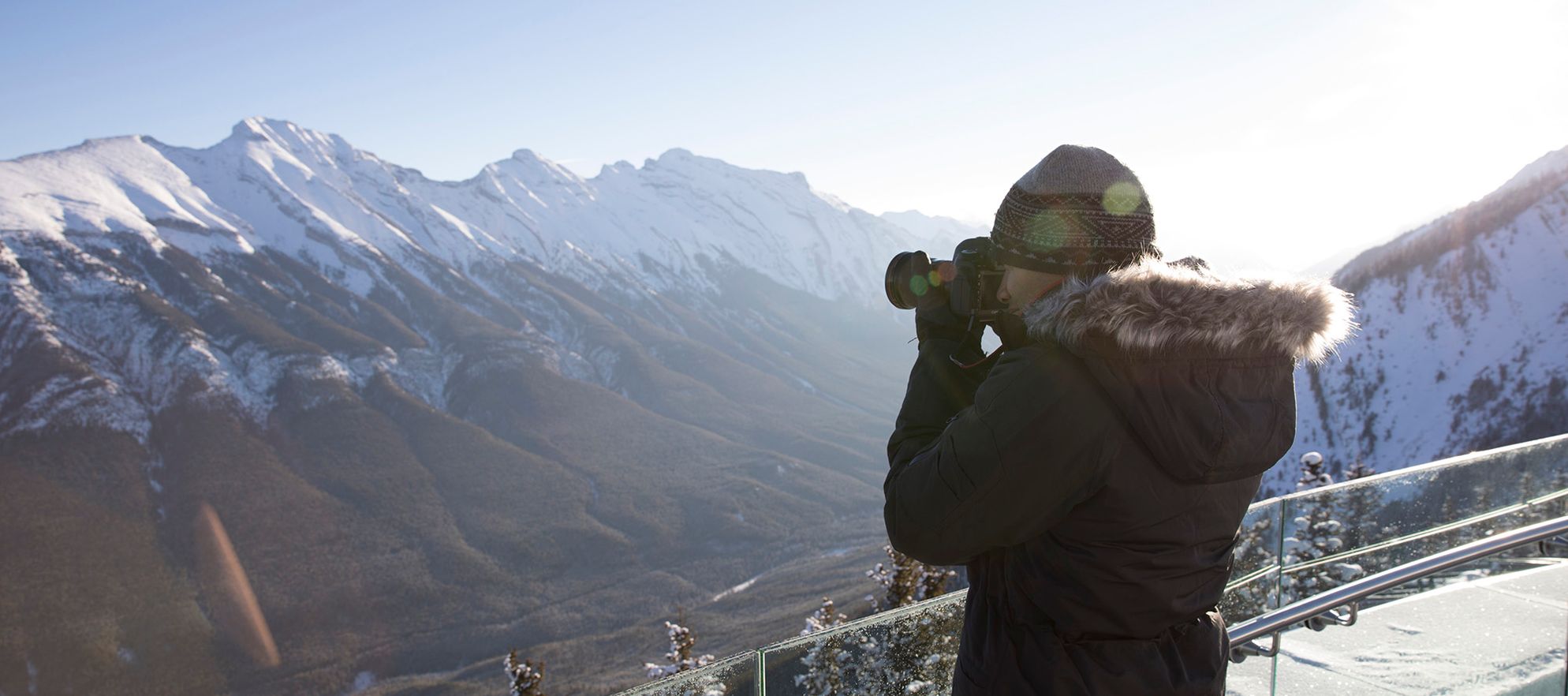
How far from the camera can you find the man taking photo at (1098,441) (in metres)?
1.50

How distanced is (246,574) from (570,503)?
4690cm

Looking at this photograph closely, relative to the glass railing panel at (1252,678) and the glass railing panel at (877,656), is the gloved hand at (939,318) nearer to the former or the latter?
the glass railing panel at (877,656)

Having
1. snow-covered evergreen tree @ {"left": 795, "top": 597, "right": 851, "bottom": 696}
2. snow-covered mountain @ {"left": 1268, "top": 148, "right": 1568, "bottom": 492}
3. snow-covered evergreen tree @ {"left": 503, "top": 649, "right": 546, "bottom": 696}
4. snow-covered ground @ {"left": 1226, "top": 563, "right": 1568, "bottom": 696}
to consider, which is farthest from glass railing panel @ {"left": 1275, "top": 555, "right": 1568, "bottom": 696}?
snow-covered mountain @ {"left": 1268, "top": 148, "right": 1568, "bottom": 492}

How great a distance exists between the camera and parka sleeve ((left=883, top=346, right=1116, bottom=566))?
148 cm

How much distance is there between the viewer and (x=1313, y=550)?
3.74 meters

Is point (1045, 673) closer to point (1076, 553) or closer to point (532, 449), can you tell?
point (1076, 553)

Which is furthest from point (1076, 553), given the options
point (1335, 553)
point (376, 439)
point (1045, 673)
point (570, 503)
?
point (376, 439)

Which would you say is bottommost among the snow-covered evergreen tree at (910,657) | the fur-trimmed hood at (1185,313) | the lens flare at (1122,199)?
the snow-covered evergreen tree at (910,657)

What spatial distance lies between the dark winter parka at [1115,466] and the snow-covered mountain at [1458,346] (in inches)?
1973

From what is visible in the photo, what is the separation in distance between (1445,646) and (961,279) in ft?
10.7

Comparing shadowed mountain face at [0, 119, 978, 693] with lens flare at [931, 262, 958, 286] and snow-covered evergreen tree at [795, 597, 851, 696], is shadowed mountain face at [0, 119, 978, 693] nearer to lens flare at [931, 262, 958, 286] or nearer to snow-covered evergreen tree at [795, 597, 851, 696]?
snow-covered evergreen tree at [795, 597, 851, 696]

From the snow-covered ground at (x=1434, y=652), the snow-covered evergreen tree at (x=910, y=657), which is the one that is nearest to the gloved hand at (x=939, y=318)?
the snow-covered evergreen tree at (x=910, y=657)

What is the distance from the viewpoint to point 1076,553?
1.60 m

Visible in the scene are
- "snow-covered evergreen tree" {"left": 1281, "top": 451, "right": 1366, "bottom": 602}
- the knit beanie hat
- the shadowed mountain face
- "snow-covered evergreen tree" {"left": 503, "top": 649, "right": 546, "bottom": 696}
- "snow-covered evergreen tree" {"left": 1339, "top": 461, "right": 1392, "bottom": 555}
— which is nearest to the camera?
the knit beanie hat
